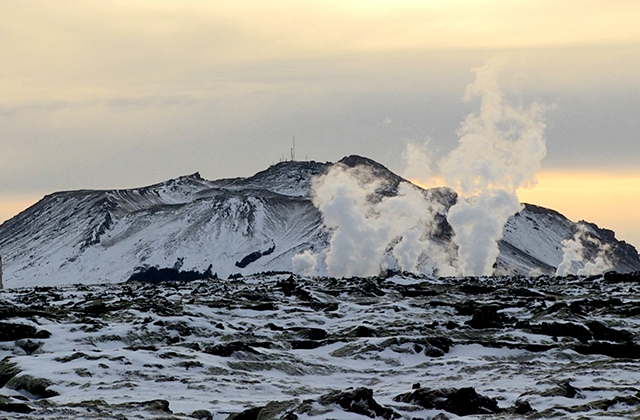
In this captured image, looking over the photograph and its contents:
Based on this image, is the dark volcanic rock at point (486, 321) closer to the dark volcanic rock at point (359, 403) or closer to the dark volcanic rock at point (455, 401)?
the dark volcanic rock at point (455, 401)

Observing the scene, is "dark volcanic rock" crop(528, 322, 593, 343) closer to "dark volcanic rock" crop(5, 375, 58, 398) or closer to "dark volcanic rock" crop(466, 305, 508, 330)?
"dark volcanic rock" crop(466, 305, 508, 330)

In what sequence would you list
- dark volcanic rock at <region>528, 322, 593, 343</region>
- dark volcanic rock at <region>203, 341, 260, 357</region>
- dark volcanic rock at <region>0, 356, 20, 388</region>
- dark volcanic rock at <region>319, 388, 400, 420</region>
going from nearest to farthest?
dark volcanic rock at <region>319, 388, 400, 420</region> → dark volcanic rock at <region>0, 356, 20, 388</region> → dark volcanic rock at <region>203, 341, 260, 357</region> → dark volcanic rock at <region>528, 322, 593, 343</region>

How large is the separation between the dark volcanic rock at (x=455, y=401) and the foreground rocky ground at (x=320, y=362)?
49 millimetres

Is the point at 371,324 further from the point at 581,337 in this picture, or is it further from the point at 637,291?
the point at 637,291

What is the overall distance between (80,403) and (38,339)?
22327 millimetres

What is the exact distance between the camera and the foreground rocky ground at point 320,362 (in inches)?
1347

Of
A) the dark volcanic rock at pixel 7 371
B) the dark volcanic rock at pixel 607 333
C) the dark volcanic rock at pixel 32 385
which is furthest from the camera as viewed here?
the dark volcanic rock at pixel 607 333

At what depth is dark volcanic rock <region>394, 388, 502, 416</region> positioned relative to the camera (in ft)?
112

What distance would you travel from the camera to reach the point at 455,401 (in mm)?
34438

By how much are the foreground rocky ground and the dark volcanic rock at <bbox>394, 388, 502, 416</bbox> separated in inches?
1.9

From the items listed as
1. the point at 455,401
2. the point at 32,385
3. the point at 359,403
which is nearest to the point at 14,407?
the point at 32,385

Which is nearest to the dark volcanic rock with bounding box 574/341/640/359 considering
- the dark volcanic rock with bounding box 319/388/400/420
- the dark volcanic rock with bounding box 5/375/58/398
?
the dark volcanic rock with bounding box 319/388/400/420

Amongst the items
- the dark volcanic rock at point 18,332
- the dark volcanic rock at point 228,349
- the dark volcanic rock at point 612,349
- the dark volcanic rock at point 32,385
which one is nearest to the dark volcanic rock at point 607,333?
the dark volcanic rock at point 612,349

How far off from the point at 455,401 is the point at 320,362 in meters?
21.4
